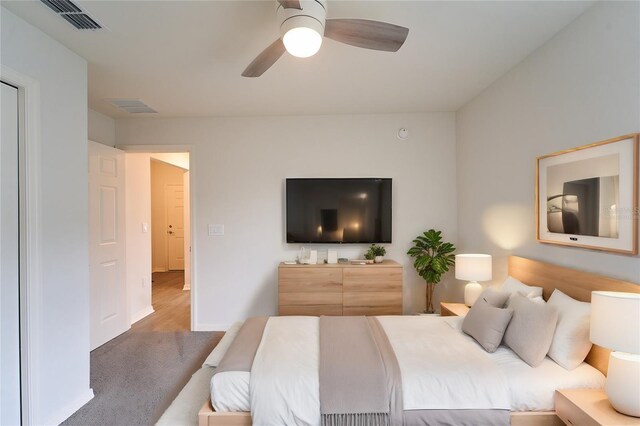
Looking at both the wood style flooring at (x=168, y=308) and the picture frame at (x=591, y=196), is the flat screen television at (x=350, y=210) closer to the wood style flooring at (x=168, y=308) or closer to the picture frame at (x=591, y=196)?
the picture frame at (x=591, y=196)

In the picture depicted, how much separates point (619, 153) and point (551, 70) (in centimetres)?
87

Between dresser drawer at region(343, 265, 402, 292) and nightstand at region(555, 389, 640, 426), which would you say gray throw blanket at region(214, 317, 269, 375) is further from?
nightstand at region(555, 389, 640, 426)

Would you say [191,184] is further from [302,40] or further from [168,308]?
[302,40]

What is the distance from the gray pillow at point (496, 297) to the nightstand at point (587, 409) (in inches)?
27.2

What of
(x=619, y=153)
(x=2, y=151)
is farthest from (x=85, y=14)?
(x=619, y=153)

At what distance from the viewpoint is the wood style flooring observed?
390 cm

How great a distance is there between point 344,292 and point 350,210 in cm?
98

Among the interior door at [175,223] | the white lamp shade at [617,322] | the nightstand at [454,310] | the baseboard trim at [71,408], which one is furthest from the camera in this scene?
the interior door at [175,223]

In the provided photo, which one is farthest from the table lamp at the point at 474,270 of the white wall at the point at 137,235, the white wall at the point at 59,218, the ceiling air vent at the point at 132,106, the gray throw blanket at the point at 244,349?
the white wall at the point at 137,235

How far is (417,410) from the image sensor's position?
1612 millimetres

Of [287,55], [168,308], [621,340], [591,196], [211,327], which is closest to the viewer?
[621,340]

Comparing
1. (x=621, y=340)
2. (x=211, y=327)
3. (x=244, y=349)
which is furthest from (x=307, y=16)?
(x=211, y=327)

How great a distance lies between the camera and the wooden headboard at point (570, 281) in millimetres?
1664

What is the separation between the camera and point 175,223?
7766 millimetres
